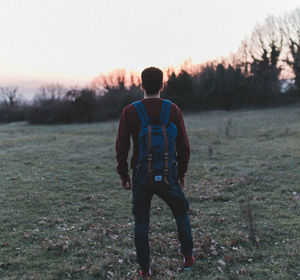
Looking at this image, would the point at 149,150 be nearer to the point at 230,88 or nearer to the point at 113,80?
the point at 230,88

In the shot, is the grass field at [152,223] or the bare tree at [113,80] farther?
the bare tree at [113,80]

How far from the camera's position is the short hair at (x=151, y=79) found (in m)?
3.43

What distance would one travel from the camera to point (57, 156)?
16.1 metres

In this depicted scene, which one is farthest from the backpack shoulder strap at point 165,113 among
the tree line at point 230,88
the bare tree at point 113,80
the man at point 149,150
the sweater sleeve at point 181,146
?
the bare tree at point 113,80

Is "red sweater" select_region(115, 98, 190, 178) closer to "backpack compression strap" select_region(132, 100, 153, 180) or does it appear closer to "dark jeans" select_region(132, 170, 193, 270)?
"backpack compression strap" select_region(132, 100, 153, 180)

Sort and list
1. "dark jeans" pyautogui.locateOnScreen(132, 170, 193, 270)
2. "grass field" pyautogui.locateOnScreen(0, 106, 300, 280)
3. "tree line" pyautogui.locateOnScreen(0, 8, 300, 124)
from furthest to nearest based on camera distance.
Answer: "tree line" pyautogui.locateOnScreen(0, 8, 300, 124) → "grass field" pyautogui.locateOnScreen(0, 106, 300, 280) → "dark jeans" pyautogui.locateOnScreen(132, 170, 193, 270)

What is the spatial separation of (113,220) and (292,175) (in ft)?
21.8

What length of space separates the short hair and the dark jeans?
107 cm

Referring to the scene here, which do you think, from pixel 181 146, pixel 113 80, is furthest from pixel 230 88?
pixel 181 146

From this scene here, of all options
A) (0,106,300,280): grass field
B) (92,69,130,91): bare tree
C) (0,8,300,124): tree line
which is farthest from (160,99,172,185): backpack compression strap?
(92,69,130,91): bare tree

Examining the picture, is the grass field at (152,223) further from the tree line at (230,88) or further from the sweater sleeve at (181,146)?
the tree line at (230,88)

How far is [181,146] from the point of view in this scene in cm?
369

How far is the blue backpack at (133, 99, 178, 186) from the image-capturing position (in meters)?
3.35

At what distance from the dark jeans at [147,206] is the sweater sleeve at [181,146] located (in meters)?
Result: 0.30
